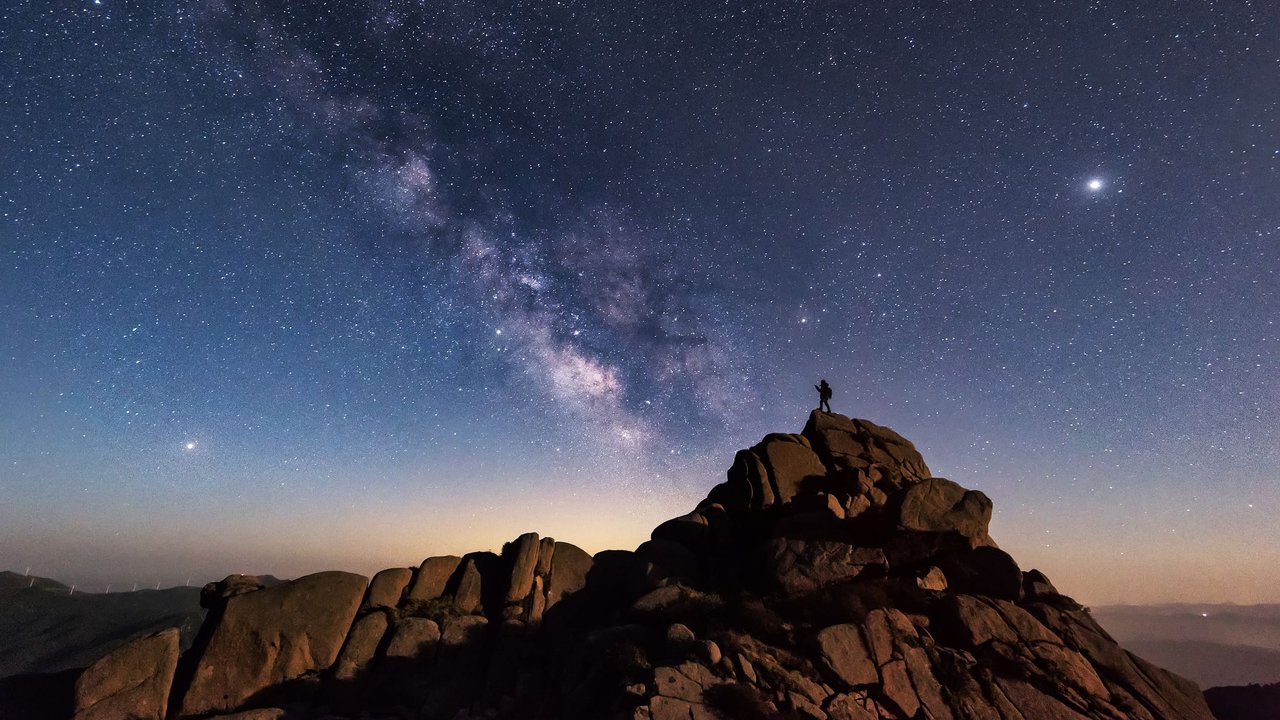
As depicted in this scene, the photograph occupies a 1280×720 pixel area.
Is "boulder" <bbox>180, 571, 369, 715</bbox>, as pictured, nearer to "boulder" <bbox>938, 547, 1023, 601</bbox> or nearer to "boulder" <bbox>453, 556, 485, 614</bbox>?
"boulder" <bbox>453, 556, 485, 614</bbox>

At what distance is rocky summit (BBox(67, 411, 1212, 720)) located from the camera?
2400 cm

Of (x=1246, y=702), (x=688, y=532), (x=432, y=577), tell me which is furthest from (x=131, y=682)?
(x=1246, y=702)

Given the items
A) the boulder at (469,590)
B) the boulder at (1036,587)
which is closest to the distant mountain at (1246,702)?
the boulder at (1036,587)

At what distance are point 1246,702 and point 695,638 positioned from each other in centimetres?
4887

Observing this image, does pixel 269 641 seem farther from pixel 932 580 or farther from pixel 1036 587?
pixel 1036 587

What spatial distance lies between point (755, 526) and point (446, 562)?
73.0 feet

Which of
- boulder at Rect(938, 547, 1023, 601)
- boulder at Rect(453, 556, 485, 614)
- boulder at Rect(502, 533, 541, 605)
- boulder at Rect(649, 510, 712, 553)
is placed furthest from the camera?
boulder at Rect(649, 510, 712, 553)

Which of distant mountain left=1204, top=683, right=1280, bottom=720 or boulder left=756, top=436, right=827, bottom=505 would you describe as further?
boulder left=756, top=436, right=827, bottom=505

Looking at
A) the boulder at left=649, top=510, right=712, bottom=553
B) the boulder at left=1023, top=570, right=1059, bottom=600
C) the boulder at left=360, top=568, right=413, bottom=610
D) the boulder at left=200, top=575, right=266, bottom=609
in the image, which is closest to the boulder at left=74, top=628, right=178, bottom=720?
the boulder at left=200, top=575, right=266, bottom=609

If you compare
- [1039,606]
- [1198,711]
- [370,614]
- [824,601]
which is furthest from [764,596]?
[370,614]

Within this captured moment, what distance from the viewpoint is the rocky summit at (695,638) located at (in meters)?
24.0

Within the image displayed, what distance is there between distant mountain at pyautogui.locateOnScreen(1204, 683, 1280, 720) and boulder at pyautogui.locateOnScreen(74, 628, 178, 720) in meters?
66.2

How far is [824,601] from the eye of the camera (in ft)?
92.4

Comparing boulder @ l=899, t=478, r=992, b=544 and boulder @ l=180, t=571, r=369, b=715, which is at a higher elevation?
boulder @ l=899, t=478, r=992, b=544
